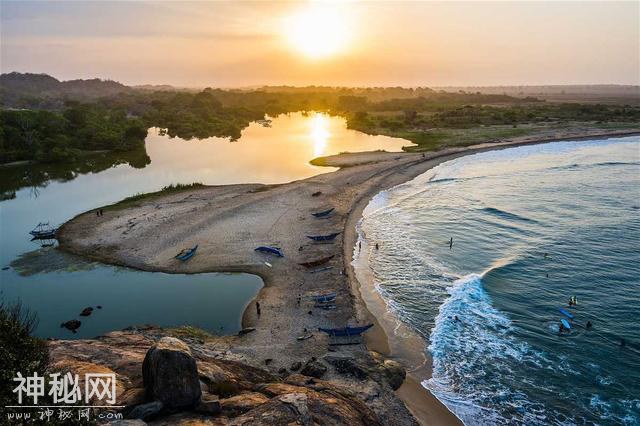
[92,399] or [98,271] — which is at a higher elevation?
[92,399]

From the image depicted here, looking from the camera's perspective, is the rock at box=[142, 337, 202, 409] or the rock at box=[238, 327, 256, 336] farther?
the rock at box=[238, 327, 256, 336]

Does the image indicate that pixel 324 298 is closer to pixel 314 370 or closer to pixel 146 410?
pixel 314 370

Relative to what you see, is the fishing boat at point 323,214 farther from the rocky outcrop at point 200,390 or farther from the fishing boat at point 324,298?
the rocky outcrop at point 200,390

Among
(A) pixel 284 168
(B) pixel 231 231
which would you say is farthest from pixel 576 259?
(A) pixel 284 168

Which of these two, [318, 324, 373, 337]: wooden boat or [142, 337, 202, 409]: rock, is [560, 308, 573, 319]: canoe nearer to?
[318, 324, 373, 337]: wooden boat

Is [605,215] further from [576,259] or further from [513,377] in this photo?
[513,377]

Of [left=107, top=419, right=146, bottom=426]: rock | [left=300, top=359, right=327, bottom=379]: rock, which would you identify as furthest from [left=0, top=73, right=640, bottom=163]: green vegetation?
[left=107, top=419, right=146, bottom=426]: rock

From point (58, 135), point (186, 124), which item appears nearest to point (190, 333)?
point (58, 135)
